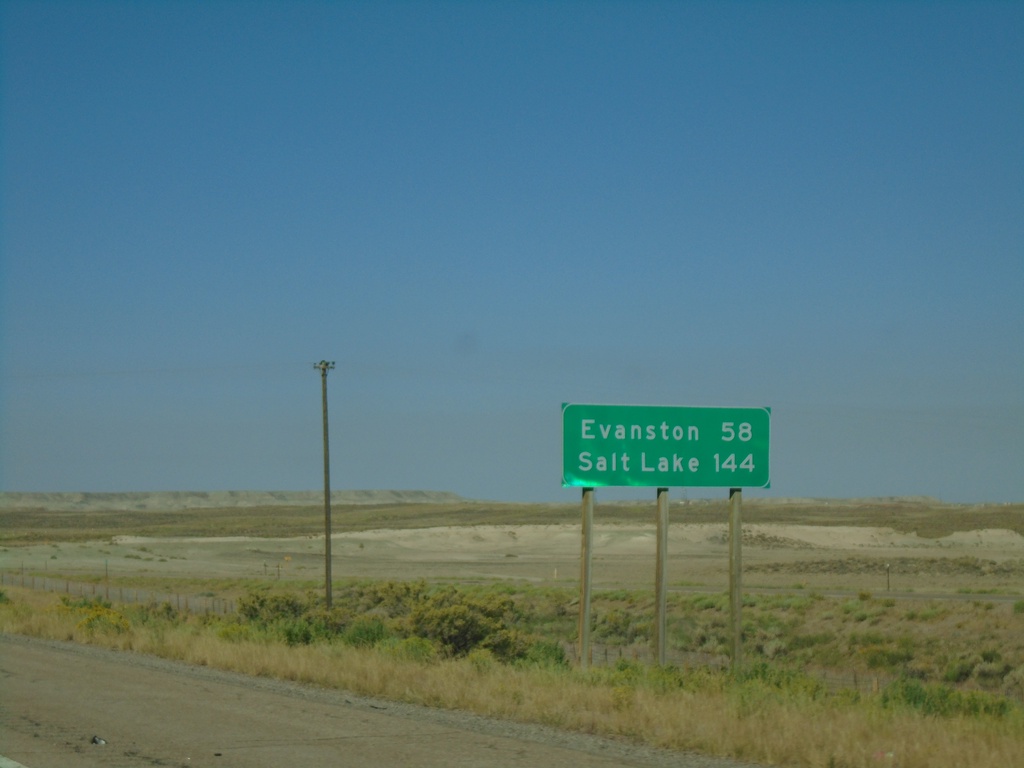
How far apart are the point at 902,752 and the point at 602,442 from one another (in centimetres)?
758

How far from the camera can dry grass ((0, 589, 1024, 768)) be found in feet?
33.6

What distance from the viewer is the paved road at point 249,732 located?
32.9 ft

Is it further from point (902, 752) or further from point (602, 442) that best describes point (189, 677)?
point (902, 752)

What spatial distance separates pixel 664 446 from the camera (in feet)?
56.0

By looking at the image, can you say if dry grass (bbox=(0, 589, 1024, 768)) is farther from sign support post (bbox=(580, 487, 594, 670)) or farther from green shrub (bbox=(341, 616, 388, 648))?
green shrub (bbox=(341, 616, 388, 648))

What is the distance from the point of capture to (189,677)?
53.9 feet

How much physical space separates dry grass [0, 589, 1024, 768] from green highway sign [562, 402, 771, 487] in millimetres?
2895

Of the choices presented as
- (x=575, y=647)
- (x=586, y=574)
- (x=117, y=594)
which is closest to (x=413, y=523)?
(x=117, y=594)

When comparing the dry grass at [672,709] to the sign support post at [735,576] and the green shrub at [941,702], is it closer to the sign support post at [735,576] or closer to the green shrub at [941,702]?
the green shrub at [941,702]

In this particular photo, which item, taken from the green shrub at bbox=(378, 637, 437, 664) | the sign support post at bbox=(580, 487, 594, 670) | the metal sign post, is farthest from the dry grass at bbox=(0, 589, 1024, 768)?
the metal sign post

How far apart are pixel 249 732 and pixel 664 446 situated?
7.91 metres

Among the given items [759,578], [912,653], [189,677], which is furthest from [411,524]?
[189,677]

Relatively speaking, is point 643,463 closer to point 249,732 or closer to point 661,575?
point 661,575

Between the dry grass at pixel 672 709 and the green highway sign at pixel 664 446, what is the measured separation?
290 centimetres
